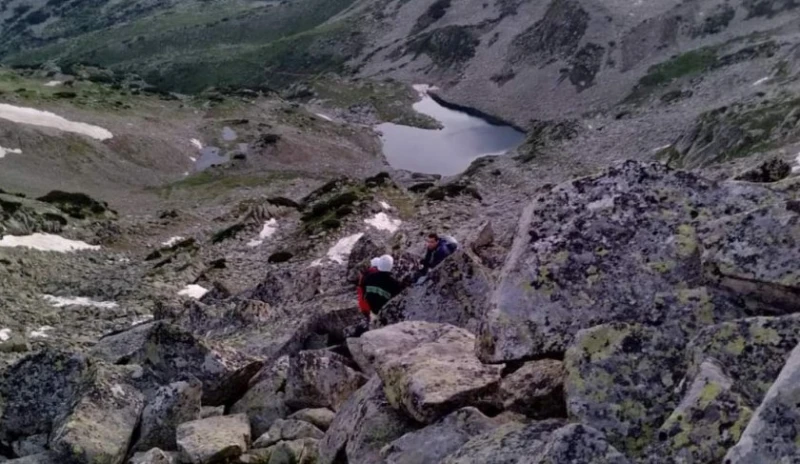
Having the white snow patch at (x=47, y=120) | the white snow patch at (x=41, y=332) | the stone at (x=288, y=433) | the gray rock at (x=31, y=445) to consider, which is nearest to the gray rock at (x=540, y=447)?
the stone at (x=288, y=433)

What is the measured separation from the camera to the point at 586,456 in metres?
8.10

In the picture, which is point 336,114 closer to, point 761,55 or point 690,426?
point 761,55

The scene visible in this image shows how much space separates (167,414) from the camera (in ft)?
51.8

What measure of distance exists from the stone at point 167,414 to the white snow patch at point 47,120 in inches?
3737

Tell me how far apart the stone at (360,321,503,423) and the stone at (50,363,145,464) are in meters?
4.89

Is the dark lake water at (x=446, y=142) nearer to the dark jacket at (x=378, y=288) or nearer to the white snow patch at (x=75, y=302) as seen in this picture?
the white snow patch at (x=75, y=302)

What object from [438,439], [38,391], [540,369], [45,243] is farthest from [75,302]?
[540,369]

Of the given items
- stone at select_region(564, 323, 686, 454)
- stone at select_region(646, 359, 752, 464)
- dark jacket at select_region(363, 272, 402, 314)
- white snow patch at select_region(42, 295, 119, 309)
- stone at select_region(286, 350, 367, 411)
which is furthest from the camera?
white snow patch at select_region(42, 295, 119, 309)

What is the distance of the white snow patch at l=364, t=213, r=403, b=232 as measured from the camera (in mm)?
63438

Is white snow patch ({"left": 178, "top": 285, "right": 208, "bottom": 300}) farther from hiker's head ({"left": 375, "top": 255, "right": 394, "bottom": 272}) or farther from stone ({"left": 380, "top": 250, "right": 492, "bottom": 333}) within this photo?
stone ({"left": 380, "top": 250, "right": 492, "bottom": 333})

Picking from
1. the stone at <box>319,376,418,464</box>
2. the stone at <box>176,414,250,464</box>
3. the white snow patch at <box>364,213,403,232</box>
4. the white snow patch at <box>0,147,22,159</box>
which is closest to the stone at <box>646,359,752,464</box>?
the stone at <box>319,376,418,464</box>

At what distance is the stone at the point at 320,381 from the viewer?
1617 centimetres

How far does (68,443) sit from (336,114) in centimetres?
14545

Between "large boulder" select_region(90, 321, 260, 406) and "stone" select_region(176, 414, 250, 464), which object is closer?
"stone" select_region(176, 414, 250, 464)
